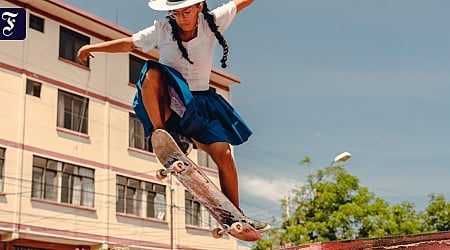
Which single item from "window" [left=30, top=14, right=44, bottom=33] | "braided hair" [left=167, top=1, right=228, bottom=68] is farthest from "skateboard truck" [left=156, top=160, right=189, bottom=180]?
"window" [left=30, top=14, right=44, bottom=33]

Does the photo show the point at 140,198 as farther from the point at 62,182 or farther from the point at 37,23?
the point at 37,23

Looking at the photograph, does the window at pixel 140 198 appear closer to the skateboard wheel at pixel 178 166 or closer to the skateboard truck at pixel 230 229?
the skateboard truck at pixel 230 229

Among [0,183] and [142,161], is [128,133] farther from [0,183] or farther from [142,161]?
[0,183]

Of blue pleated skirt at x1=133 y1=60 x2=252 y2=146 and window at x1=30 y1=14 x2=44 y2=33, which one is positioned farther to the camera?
window at x1=30 y1=14 x2=44 y2=33

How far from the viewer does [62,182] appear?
23594mm

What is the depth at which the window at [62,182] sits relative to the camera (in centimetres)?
2272

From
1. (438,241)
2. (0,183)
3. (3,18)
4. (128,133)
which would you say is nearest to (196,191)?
(438,241)

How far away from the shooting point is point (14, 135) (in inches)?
872

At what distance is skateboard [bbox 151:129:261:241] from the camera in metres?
4.83

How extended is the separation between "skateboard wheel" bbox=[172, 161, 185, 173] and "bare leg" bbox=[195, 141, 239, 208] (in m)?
0.33

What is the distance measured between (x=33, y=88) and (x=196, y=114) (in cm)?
1906

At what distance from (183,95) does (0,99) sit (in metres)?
18.1

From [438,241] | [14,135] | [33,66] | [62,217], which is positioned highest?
[33,66]

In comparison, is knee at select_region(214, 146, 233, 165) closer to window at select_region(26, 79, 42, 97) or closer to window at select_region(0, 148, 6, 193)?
window at select_region(0, 148, 6, 193)
